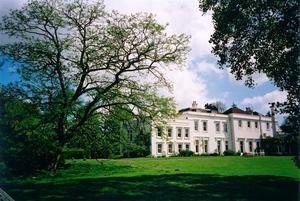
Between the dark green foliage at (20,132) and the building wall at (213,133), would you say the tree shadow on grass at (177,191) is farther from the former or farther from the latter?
the building wall at (213,133)

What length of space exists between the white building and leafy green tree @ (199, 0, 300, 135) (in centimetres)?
4627

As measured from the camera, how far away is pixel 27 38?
21.7 m

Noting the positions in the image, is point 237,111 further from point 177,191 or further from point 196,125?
point 177,191

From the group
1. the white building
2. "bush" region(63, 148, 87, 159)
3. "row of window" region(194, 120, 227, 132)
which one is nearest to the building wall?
the white building

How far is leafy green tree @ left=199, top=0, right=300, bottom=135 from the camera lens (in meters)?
12.3

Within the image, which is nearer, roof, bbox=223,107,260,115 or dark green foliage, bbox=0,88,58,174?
dark green foliage, bbox=0,88,58,174

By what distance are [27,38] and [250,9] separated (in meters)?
14.1

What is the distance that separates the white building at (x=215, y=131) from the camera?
64875 mm

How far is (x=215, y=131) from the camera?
72188 millimetres

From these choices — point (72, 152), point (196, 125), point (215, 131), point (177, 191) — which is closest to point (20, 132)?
point (177, 191)

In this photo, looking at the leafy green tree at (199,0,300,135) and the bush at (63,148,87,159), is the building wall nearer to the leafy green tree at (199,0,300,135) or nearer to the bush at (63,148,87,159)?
the bush at (63,148,87,159)

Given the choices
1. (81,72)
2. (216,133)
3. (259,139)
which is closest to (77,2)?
(81,72)

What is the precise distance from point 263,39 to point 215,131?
59.2 metres

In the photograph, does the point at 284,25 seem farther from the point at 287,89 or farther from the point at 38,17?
the point at 38,17
